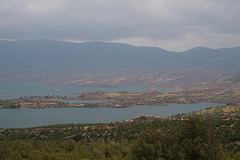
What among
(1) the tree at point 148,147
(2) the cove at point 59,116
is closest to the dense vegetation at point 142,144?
(1) the tree at point 148,147

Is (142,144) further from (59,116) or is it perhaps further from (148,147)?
(59,116)

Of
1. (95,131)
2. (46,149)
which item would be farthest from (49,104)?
(46,149)

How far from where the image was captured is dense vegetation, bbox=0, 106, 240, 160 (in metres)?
20.8

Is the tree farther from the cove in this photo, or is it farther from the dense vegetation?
the cove

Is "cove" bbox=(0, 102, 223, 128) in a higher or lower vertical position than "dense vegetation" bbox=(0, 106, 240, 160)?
lower

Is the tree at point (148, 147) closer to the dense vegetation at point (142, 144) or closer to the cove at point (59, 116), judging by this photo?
the dense vegetation at point (142, 144)

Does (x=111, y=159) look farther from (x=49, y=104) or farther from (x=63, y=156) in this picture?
(x=49, y=104)

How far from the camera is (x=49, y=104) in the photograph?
13112cm

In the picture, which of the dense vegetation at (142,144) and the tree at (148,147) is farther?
the dense vegetation at (142,144)

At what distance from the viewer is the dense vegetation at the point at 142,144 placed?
20763 mm

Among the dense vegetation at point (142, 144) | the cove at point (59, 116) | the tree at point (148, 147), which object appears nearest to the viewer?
the tree at point (148, 147)

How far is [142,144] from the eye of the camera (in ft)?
69.2

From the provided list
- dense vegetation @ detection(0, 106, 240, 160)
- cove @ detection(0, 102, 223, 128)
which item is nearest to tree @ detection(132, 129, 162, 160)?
dense vegetation @ detection(0, 106, 240, 160)

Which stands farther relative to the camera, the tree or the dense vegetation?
the dense vegetation
